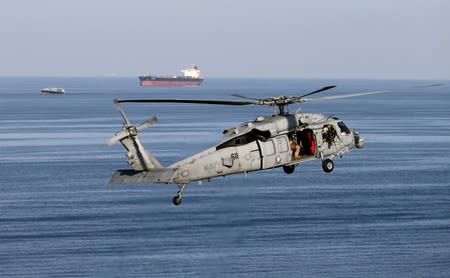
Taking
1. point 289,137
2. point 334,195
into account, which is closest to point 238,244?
point 334,195

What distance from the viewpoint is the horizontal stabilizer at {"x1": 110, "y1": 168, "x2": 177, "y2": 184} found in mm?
44084

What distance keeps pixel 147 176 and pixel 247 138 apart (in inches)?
209

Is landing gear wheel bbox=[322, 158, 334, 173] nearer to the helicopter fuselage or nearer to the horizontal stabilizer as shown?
the helicopter fuselage

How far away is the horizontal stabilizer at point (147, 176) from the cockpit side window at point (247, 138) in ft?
10.0

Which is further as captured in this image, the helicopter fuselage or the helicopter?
the helicopter fuselage

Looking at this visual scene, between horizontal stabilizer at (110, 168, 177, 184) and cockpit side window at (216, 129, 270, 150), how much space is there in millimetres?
3052

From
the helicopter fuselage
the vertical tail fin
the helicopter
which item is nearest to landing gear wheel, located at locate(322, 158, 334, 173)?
the helicopter

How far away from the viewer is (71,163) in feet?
634

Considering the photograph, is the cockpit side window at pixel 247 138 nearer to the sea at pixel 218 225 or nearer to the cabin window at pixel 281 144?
the cabin window at pixel 281 144

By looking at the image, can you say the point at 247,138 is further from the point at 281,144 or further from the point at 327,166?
the point at 327,166

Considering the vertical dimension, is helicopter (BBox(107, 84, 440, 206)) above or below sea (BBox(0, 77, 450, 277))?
above

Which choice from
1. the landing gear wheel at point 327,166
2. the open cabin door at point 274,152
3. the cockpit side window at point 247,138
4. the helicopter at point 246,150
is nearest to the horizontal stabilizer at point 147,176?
the helicopter at point 246,150

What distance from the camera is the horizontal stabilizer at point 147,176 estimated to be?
44.1 m

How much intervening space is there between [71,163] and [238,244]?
48487 millimetres
